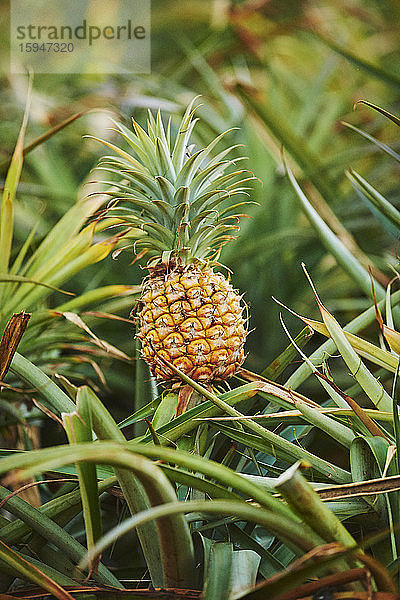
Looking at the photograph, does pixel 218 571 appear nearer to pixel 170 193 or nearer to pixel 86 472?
pixel 86 472

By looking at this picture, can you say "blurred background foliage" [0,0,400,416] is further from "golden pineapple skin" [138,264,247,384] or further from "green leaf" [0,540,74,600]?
"green leaf" [0,540,74,600]

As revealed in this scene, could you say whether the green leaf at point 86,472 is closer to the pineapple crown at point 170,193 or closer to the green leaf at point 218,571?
the green leaf at point 218,571

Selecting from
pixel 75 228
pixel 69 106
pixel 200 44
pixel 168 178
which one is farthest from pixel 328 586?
pixel 200 44

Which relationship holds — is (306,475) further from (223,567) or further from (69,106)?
(69,106)

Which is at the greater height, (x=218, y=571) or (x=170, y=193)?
(x=170, y=193)

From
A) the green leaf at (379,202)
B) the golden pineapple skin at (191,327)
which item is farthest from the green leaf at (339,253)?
the golden pineapple skin at (191,327)

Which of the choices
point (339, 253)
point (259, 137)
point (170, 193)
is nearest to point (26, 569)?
point (170, 193)

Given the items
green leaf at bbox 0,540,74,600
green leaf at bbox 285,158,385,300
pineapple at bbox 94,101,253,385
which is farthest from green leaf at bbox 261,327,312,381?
green leaf at bbox 0,540,74,600
